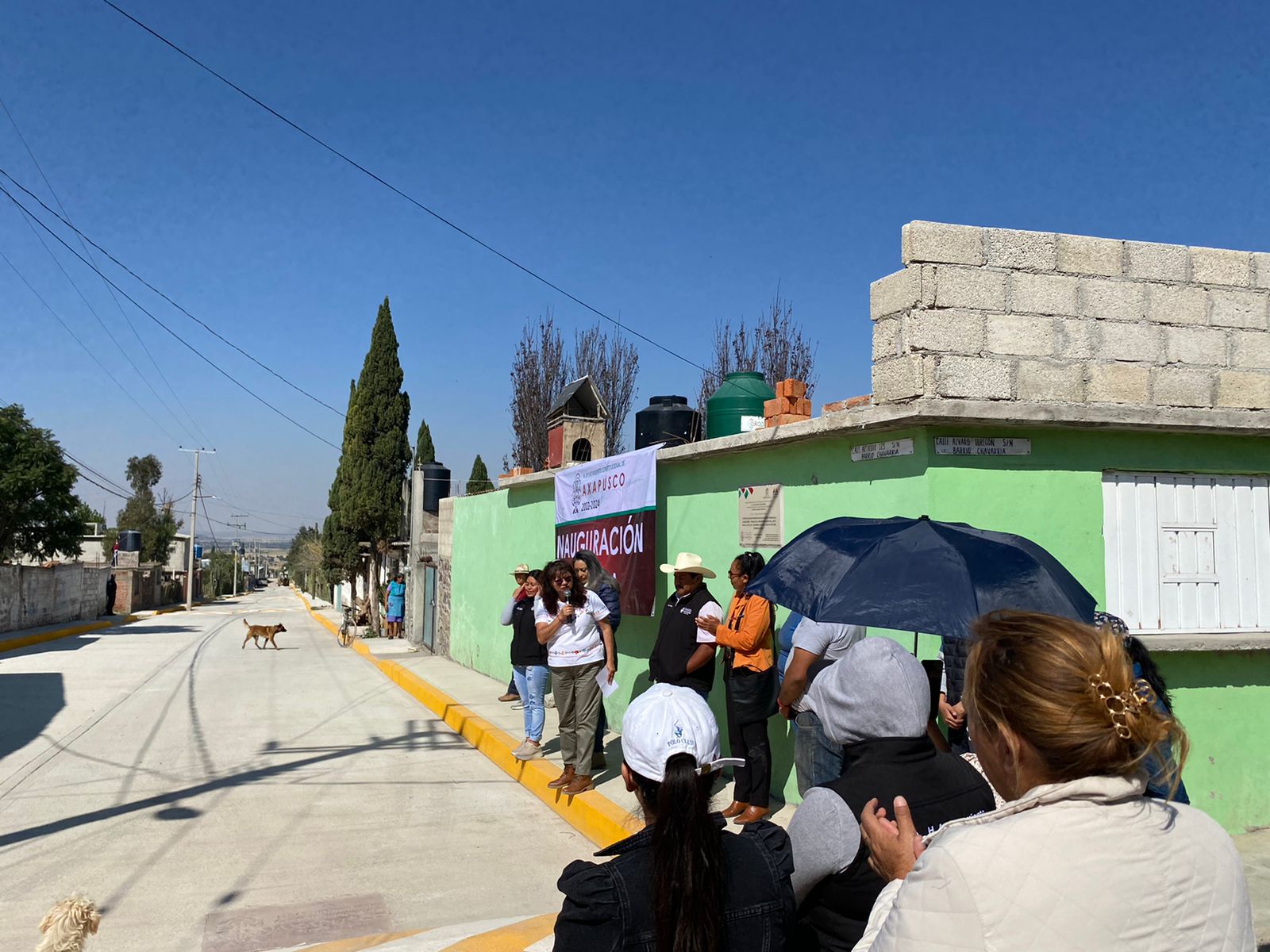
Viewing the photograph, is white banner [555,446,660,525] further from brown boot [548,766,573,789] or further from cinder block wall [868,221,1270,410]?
cinder block wall [868,221,1270,410]

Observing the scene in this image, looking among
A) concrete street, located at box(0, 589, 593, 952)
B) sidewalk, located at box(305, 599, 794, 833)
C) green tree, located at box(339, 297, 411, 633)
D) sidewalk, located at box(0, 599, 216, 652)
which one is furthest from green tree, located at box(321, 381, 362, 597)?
concrete street, located at box(0, 589, 593, 952)

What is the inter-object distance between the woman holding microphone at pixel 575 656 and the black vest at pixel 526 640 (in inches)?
27.7

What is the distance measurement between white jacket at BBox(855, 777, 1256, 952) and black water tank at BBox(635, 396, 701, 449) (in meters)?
8.66

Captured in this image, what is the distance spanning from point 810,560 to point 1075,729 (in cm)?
275

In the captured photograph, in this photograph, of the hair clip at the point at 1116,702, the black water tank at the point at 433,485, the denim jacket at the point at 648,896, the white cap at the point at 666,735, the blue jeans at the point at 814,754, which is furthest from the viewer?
the black water tank at the point at 433,485

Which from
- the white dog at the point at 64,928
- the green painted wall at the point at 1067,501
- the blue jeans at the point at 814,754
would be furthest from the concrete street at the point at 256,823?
the green painted wall at the point at 1067,501

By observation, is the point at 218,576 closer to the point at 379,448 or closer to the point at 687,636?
the point at 379,448

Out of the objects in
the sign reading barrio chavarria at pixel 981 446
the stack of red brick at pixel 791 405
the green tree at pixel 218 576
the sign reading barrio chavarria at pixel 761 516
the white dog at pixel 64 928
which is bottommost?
the green tree at pixel 218 576

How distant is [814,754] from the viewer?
4.64 metres

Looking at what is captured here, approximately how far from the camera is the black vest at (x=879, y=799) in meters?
2.22

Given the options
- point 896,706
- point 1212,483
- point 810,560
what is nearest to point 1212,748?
point 1212,483

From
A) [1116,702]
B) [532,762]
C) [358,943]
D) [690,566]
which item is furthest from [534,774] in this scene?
[1116,702]

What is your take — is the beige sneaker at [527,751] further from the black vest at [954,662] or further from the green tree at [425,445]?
the green tree at [425,445]

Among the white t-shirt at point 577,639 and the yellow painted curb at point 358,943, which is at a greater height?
the white t-shirt at point 577,639
